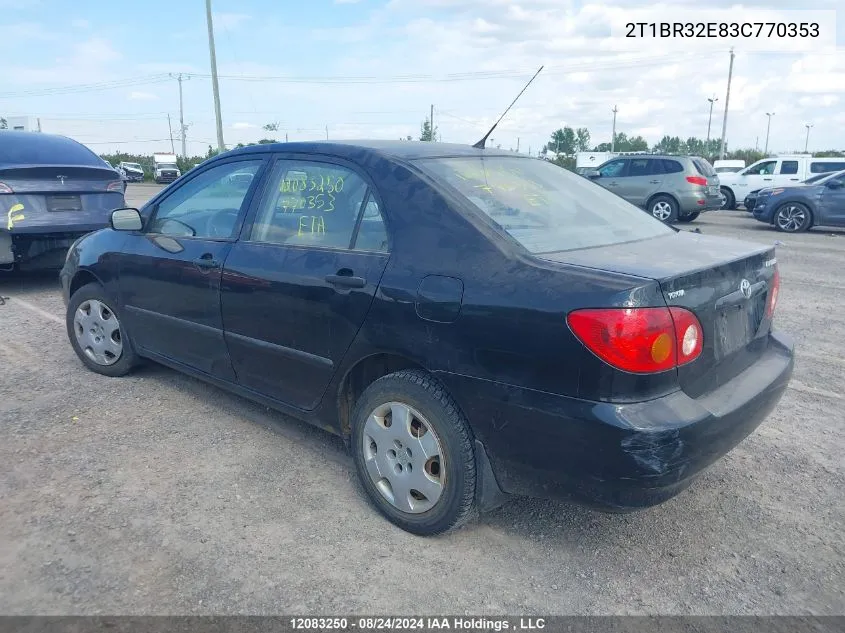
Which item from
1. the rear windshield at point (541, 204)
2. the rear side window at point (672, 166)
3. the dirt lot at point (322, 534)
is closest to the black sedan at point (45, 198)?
the dirt lot at point (322, 534)

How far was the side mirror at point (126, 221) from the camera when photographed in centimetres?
416

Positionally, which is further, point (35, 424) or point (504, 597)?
point (35, 424)

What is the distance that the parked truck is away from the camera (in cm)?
4862

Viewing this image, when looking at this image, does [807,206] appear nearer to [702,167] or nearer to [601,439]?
[702,167]

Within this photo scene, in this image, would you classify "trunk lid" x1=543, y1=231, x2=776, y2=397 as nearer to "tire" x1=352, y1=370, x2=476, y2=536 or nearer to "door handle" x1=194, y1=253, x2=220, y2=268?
"tire" x1=352, y1=370, x2=476, y2=536

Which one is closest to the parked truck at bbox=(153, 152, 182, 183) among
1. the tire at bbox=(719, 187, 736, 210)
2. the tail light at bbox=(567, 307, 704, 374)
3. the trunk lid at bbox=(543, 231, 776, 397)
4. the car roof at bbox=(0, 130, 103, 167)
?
the tire at bbox=(719, 187, 736, 210)

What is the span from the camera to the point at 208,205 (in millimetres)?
3920

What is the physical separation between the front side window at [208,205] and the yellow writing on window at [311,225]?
1.60 ft

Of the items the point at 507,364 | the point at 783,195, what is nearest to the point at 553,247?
the point at 507,364

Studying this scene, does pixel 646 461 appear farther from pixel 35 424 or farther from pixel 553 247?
pixel 35 424

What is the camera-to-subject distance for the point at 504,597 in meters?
2.50

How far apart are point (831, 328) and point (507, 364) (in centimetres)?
491

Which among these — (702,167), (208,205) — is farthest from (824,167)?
(208,205)

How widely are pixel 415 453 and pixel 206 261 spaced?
1667 mm
